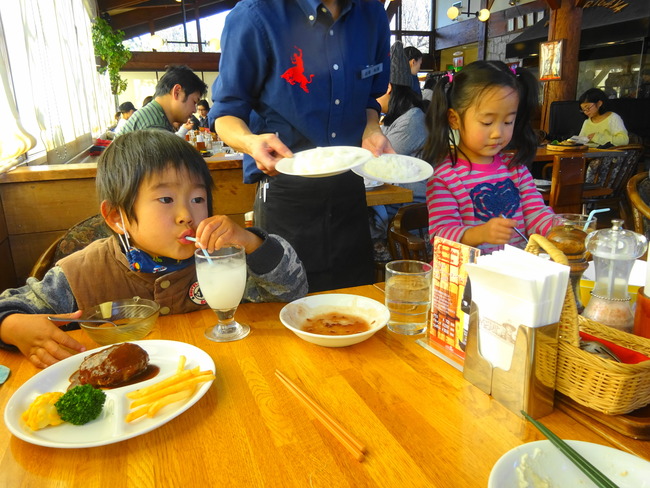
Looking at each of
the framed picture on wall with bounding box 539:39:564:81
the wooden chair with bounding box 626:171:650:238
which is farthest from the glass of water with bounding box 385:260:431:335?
the framed picture on wall with bounding box 539:39:564:81

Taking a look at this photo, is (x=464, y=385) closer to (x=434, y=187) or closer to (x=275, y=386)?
(x=275, y=386)

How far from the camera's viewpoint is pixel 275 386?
0.93 meters

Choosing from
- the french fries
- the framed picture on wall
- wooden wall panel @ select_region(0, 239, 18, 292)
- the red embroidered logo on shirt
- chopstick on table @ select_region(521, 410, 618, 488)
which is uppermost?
the framed picture on wall

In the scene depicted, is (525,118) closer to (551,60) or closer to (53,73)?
(53,73)

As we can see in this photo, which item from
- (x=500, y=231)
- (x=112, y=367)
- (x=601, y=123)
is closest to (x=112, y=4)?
(x=601, y=123)

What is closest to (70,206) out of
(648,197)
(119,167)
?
(119,167)

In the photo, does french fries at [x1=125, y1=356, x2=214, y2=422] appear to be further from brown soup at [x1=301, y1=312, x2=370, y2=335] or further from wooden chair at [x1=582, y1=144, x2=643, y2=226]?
wooden chair at [x1=582, y1=144, x2=643, y2=226]

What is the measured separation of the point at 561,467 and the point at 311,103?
153 cm

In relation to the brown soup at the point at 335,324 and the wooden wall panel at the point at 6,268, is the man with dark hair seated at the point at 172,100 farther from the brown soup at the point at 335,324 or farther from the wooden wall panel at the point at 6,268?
the brown soup at the point at 335,324

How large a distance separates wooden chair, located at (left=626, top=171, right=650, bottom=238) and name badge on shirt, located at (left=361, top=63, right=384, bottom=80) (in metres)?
1.51

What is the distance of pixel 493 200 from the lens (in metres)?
2.05

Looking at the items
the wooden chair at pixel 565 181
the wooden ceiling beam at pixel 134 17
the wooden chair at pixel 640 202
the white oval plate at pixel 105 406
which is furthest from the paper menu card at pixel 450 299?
the wooden ceiling beam at pixel 134 17

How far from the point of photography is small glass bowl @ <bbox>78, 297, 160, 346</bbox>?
1.13 m

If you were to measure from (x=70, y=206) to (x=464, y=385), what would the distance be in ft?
9.11
